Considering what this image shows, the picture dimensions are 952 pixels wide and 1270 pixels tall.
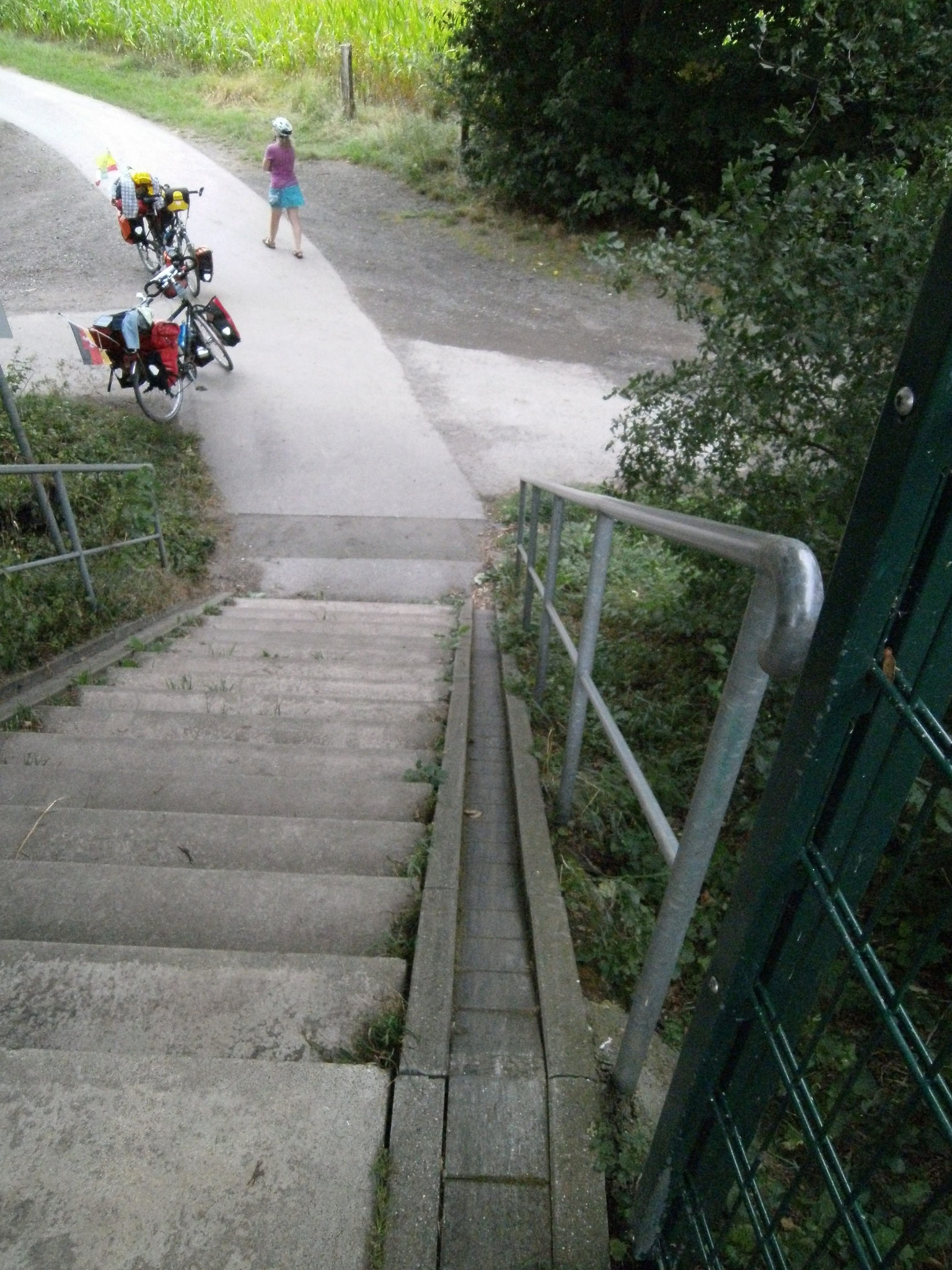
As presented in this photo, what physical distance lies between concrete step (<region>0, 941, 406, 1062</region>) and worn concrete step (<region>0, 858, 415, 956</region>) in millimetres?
145

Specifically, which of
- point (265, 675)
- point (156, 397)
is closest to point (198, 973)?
point (265, 675)

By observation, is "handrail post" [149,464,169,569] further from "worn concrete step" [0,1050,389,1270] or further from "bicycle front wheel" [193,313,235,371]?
"worn concrete step" [0,1050,389,1270]

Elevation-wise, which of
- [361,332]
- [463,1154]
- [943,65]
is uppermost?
[943,65]

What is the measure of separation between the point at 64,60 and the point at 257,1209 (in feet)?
82.5

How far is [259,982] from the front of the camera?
1.62 m

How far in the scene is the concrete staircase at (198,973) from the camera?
1.22 m

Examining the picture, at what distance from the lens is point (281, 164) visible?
10070mm

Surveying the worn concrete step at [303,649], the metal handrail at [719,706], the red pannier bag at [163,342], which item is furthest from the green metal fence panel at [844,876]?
the red pannier bag at [163,342]

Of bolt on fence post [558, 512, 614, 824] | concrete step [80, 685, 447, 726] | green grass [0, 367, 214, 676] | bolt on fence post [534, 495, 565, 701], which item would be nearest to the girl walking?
green grass [0, 367, 214, 676]

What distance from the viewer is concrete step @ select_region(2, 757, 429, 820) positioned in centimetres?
256

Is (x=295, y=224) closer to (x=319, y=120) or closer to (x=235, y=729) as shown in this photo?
(x=319, y=120)

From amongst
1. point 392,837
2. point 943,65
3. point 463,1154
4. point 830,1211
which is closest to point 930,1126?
point 830,1211

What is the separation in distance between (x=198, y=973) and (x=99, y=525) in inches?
195

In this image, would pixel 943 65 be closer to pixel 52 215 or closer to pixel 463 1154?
pixel 463 1154
